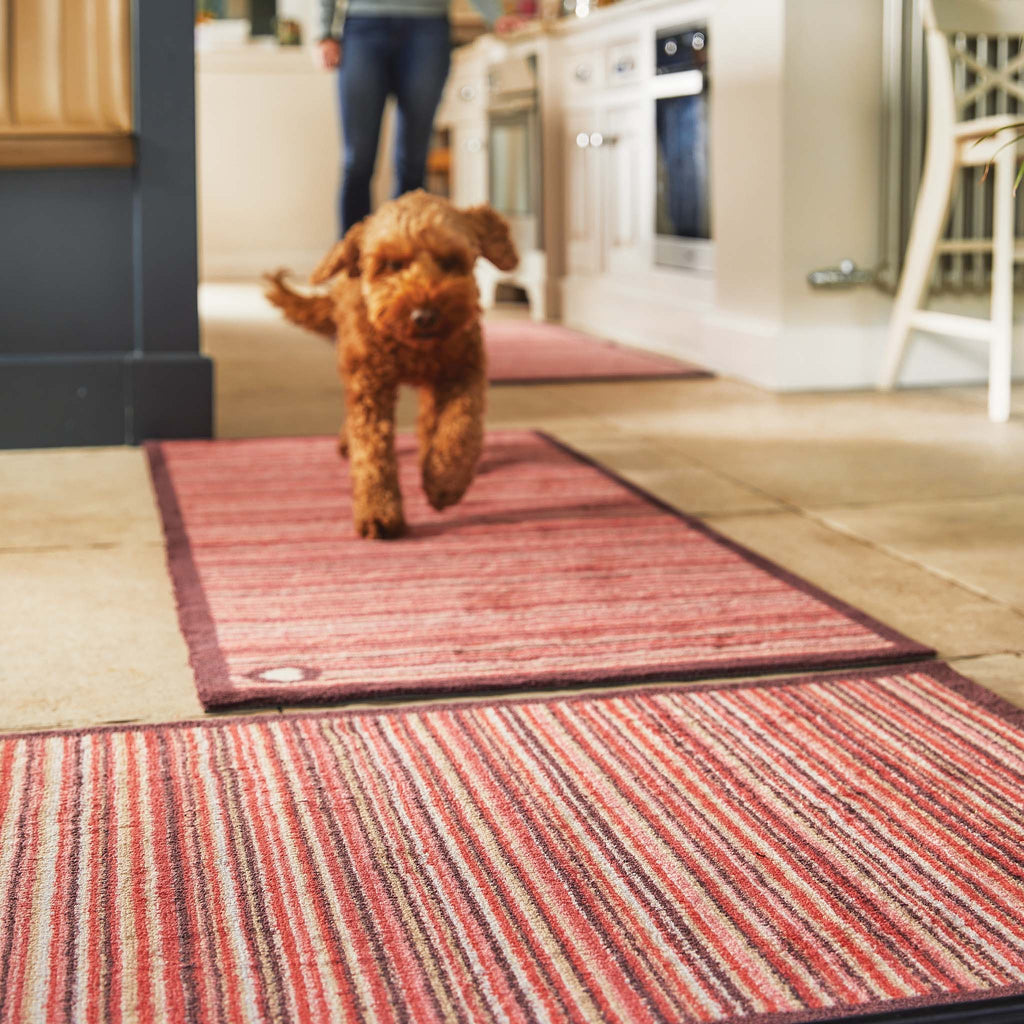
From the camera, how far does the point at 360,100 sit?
4320 mm

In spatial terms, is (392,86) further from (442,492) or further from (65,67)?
(442,492)

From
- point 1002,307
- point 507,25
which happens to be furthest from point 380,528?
point 507,25

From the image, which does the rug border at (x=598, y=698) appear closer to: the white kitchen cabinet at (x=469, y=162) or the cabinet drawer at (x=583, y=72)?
the cabinet drawer at (x=583, y=72)

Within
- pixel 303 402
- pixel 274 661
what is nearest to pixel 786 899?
pixel 274 661

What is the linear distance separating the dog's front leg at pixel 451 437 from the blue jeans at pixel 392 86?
2.18 meters

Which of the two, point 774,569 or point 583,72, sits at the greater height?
point 583,72

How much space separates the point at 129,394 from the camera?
306 cm

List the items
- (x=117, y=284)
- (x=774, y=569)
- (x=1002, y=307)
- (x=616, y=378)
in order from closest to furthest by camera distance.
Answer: (x=774, y=569)
(x=117, y=284)
(x=1002, y=307)
(x=616, y=378)

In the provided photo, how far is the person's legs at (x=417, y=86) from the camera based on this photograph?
13.7 ft

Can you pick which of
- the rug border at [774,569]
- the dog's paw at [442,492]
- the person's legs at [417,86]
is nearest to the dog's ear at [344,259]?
the dog's paw at [442,492]

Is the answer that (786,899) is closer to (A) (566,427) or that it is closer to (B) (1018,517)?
(B) (1018,517)

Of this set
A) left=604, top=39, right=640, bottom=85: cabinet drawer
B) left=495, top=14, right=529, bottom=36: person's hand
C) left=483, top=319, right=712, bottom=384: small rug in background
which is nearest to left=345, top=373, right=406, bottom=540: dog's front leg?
left=483, top=319, right=712, bottom=384: small rug in background

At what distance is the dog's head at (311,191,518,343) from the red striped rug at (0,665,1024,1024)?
0.76 m

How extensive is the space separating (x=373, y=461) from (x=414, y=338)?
207mm
